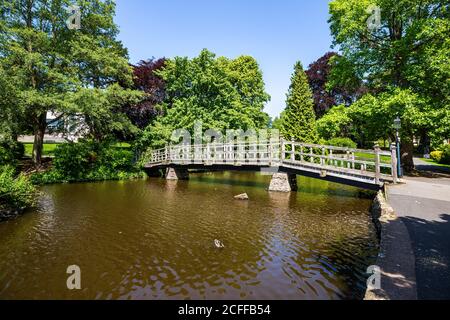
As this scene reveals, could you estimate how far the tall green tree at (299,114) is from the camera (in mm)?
26078

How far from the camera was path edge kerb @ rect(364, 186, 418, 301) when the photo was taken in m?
4.12

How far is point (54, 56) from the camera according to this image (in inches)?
906

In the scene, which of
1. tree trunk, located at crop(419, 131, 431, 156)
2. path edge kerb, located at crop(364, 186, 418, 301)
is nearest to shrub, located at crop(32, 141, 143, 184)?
path edge kerb, located at crop(364, 186, 418, 301)

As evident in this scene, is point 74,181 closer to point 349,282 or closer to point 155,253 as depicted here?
point 155,253

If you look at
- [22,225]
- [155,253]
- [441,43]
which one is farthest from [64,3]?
[441,43]

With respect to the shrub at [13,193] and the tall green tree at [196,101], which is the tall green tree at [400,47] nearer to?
the tall green tree at [196,101]

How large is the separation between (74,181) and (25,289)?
19.0 meters

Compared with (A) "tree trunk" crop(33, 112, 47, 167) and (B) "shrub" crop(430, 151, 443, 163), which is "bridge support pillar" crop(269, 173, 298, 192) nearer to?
(A) "tree trunk" crop(33, 112, 47, 167)

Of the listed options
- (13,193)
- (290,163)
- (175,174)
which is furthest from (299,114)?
(13,193)

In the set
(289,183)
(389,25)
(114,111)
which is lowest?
(289,183)

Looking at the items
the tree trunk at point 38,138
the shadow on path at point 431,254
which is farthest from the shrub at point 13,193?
the shadow on path at point 431,254

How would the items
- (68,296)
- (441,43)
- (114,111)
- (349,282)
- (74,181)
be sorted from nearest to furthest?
(68,296)
(349,282)
(441,43)
(74,181)
(114,111)

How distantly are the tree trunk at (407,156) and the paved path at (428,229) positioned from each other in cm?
576

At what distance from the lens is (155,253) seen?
7820 millimetres
